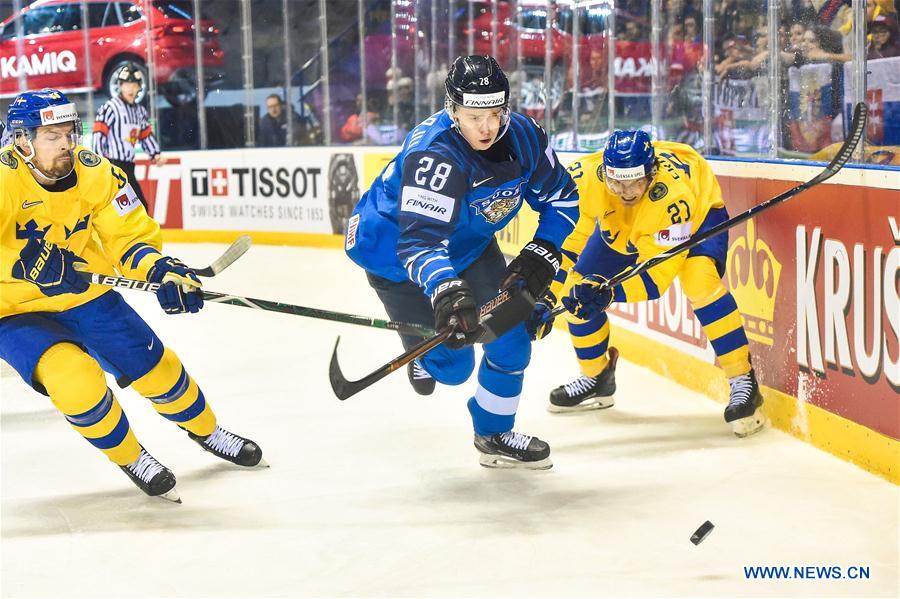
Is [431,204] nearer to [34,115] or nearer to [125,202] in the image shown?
[125,202]

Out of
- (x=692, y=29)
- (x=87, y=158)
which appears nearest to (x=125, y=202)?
(x=87, y=158)

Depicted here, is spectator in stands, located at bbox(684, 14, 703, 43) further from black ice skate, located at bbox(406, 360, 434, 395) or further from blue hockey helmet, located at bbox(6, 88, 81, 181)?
blue hockey helmet, located at bbox(6, 88, 81, 181)

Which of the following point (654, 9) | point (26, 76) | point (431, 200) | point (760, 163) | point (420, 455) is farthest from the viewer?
point (26, 76)

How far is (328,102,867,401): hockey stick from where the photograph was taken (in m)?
2.91

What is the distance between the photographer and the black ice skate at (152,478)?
129 inches

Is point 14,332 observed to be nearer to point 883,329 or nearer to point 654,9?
point 883,329

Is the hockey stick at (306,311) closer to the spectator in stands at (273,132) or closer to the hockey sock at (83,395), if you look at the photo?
the hockey sock at (83,395)

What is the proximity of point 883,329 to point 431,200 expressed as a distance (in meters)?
1.38

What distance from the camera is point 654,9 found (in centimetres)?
546

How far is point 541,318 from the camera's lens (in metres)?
3.58

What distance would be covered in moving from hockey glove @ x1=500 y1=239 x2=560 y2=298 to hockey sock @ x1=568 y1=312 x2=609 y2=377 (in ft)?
3.42

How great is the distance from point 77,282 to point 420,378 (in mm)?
1249

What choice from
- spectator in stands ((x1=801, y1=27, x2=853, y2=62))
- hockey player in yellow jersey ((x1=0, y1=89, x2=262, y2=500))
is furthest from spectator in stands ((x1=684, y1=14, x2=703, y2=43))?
hockey player in yellow jersey ((x1=0, y1=89, x2=262, y2=500))

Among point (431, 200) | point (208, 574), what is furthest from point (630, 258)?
point (208, 574)
